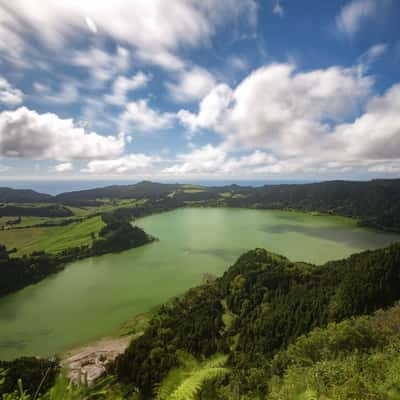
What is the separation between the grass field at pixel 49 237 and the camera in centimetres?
7438

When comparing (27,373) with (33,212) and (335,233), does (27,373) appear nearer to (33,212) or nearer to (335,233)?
(335,233)

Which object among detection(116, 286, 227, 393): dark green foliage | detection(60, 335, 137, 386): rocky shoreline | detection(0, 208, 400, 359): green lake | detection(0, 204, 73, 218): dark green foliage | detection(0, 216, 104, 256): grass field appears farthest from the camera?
detection(0, 204, 73, 218): dark green foliage

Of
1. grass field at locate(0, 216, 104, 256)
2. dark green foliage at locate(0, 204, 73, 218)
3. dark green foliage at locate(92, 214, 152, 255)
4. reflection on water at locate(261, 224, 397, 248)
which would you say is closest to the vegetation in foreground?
dark green foliage at locate(92, 214, 152, 255)

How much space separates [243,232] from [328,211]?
97.1m

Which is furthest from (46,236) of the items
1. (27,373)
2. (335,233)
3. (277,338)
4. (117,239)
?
(335,233)

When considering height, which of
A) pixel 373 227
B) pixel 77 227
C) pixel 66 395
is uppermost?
pixel 66 395

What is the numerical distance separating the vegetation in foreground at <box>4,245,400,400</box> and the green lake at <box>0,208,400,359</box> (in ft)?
31.8

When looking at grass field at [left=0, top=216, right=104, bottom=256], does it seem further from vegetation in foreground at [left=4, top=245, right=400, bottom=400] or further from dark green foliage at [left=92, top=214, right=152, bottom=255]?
vegetation in foreground at [left=4, top=245, right=400, bottom=400]

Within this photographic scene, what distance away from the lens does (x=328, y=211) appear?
165m

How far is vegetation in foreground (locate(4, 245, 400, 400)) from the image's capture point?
9242mm

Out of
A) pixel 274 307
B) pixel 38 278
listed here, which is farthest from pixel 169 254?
pixel 274 307

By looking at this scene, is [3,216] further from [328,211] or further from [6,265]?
[328,211]

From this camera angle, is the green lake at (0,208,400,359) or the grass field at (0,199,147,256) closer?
the green lake at (0,208,400,359)

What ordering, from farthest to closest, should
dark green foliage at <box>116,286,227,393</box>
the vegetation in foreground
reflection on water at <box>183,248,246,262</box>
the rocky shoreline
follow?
reflection on water at <box>183,248,246,262</box>
the rocky shoreline
dark green foliage at <box>116,286,227,393</box>
the vegetation in foreground
